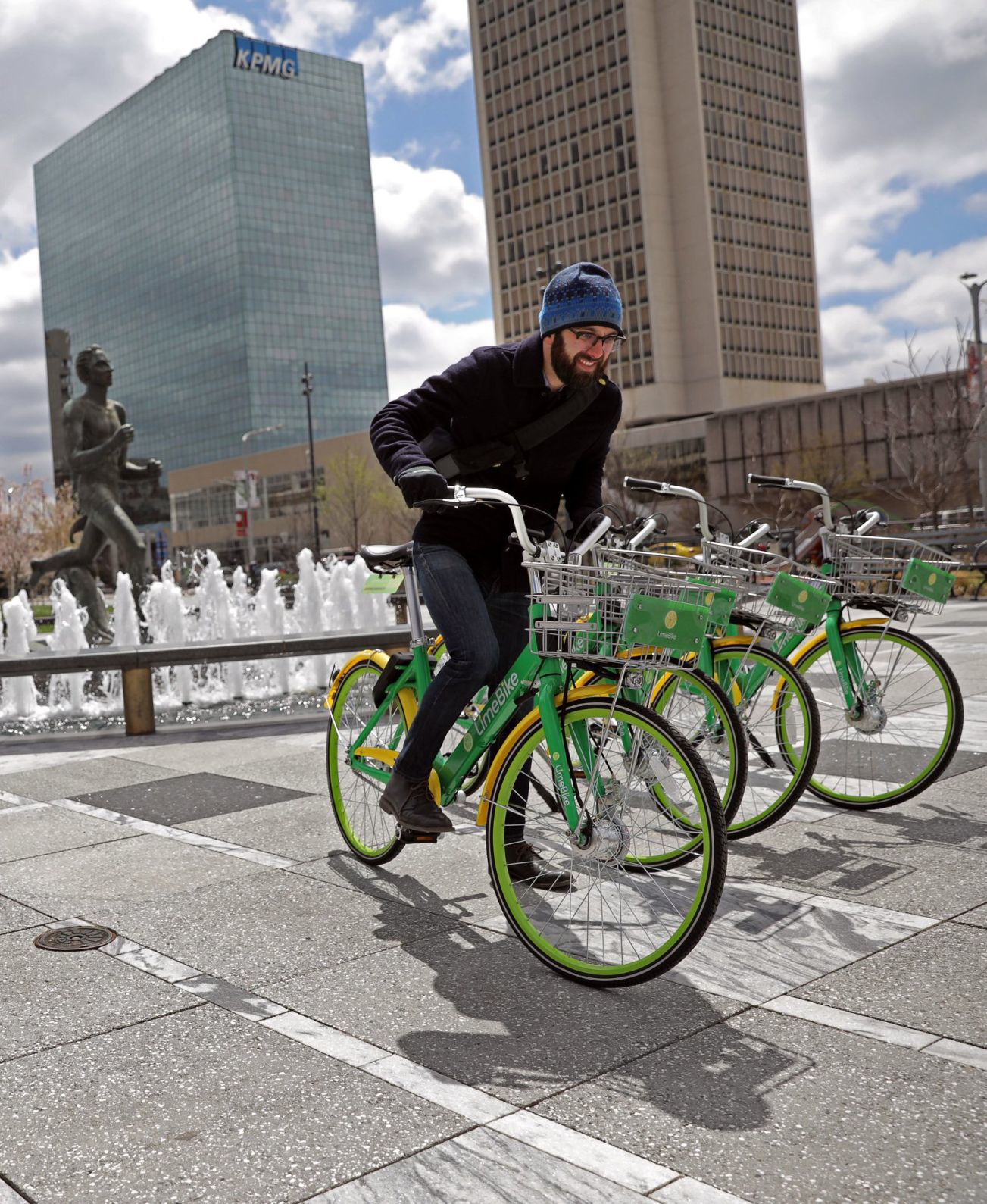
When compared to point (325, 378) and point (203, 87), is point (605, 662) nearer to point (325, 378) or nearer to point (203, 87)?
point (325, 378)

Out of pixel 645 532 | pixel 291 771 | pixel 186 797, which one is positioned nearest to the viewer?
pixel 645 532

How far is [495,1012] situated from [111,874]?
7.52ft

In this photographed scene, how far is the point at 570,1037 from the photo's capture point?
3.11 meters

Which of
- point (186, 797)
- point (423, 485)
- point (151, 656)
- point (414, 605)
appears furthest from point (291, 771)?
point (423, 485)

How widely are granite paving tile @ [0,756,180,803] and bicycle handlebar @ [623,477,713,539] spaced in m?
3.65

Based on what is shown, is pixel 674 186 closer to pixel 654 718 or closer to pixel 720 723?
pixel 720 723

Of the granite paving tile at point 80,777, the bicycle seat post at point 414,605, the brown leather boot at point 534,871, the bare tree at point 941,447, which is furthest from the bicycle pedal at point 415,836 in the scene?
the bare tree at point 941,447

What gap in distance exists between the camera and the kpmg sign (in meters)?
143

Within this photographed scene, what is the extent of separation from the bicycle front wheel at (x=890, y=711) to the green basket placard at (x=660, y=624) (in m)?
2.07

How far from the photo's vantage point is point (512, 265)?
12719 centimetres

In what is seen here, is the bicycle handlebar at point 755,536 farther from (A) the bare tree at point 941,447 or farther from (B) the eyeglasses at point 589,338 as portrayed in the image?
(A) the bare tree at point 941,447

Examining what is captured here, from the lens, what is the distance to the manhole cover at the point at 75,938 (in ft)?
13.1

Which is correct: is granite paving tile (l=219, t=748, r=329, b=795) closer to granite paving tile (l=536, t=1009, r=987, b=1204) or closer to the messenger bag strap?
the messenger bag strap

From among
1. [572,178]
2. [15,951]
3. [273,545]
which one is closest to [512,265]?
[572,178]
